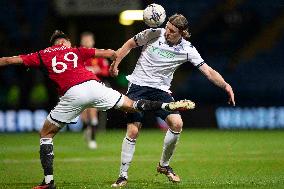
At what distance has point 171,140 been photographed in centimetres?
1003

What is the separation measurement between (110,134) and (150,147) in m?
4.34

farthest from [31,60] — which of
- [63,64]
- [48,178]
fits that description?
[48,178]

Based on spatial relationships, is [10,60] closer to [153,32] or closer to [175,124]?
[153,32]

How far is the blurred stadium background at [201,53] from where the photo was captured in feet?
71.5

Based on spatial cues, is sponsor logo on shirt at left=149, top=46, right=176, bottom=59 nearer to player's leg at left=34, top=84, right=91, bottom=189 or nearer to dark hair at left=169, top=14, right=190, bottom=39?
dark hair at left=169, top=14, right=190, bottom=39

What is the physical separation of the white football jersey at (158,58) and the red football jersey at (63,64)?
1096 millimetres

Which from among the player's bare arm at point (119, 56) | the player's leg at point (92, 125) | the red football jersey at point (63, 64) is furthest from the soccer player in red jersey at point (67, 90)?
the player's leg at point (92, 125)

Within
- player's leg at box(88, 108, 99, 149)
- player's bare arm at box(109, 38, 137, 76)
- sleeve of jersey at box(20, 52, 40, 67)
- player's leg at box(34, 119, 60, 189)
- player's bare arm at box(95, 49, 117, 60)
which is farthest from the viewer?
player's leg at box(88, 108, 99, 149)

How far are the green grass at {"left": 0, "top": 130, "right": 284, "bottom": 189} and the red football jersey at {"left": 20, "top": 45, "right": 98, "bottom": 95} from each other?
1390 mm

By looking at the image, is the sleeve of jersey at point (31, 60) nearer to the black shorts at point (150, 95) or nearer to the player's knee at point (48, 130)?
the player's knee at point (48, 130)

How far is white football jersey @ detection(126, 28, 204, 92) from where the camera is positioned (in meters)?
9.86

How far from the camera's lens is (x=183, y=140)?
18.0 meters

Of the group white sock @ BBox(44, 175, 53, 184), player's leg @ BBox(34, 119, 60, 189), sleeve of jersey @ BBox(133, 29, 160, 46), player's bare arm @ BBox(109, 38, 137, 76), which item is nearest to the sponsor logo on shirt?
sleeve of jersey @ BBox(133, 29, 160, 46)

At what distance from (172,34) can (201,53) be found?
1862 cm
